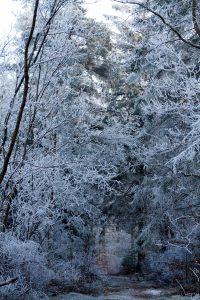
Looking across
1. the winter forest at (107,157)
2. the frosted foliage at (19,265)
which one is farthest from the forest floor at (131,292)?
the frosted foliage at (19,265)

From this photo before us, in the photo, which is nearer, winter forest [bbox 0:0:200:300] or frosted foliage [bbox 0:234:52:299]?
frosted foliage [bbox 0:234:52:299]

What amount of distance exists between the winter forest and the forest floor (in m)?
0.20

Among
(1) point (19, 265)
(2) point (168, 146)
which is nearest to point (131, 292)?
(2) point (168, 146)

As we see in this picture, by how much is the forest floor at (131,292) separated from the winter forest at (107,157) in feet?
0.66

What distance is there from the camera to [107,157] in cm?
1666

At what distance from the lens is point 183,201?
44.7 ft

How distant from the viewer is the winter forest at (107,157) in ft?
28.2

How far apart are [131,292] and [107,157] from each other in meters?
5.51

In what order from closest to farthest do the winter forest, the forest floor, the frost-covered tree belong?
the winter forest → the frost-covered tree → the forest floor

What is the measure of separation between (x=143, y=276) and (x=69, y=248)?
376 cm

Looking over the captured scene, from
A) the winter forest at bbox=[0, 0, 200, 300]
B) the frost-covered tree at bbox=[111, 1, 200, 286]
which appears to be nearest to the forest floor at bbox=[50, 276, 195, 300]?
the winter forest at bbox=[0, 0, 200, 300]

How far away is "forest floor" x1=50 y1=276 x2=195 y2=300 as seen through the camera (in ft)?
38.4

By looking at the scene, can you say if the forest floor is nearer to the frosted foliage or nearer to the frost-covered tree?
the frost-covered tree

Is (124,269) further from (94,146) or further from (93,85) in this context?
(93,85)
